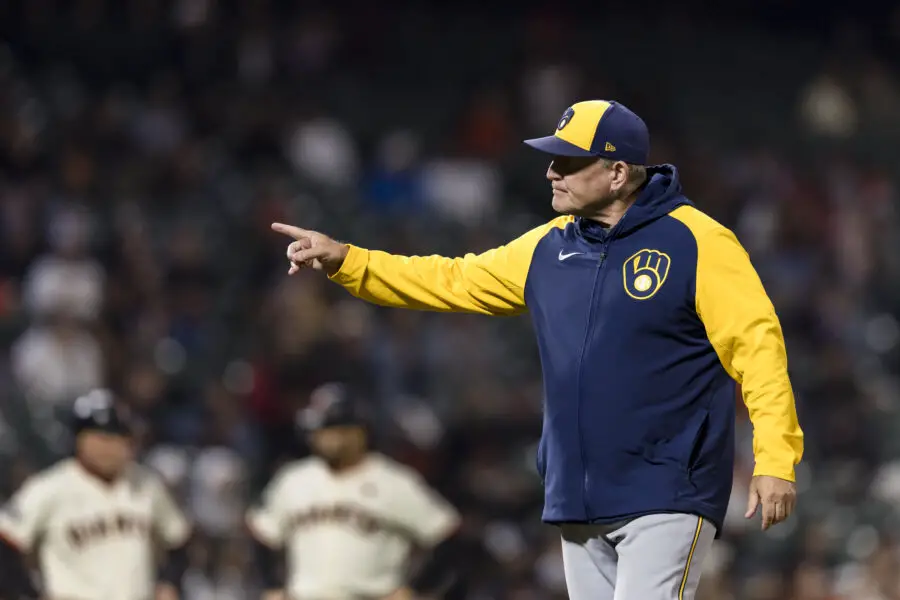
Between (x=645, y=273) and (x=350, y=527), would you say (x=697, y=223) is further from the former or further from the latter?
(x=350, y=527)

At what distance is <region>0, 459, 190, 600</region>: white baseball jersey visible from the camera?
786 cm

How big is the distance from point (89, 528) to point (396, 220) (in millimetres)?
4989

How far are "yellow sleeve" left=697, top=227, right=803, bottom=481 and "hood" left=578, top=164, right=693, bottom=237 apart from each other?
193 mm

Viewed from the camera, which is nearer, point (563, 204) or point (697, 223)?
point (697, 223)

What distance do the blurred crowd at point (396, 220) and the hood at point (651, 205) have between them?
200 inches

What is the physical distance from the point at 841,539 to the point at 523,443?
7.50 ft

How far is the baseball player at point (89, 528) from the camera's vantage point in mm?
7816

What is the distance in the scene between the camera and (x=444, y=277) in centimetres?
515

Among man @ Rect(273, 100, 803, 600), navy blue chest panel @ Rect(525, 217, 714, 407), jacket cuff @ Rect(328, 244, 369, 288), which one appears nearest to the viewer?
man @ Rect(273, 100, 803, 600)

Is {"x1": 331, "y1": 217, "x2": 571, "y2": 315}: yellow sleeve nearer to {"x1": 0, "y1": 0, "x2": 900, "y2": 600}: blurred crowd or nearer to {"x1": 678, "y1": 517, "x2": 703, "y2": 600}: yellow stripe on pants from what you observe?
{"x1": 678, "y1": 517, "x2": 703, "y2": 600}: yellow stripe on pants

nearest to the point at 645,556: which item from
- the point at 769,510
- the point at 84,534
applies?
the point at 769,510

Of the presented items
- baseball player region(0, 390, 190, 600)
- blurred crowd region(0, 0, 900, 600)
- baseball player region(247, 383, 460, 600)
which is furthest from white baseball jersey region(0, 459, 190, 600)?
blurred crowd region(0, 0, 900, 600)

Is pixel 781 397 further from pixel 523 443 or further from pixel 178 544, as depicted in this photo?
pixel 523 443

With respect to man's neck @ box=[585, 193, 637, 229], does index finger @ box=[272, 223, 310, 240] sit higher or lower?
lower
